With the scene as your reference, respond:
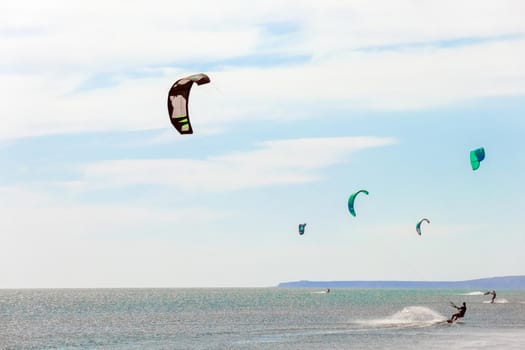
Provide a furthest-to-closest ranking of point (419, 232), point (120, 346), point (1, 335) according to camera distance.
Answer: point (1, 335)
point (120, 346)
point (419, 232)

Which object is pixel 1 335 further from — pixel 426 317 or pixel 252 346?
pixel 426 317

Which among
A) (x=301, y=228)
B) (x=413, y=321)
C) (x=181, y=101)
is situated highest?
(x=181, y=101)

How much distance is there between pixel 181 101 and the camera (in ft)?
72.2

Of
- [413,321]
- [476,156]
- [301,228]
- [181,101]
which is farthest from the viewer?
[413,321]

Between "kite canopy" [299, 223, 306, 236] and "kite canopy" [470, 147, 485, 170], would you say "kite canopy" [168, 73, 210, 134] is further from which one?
"kite canopy" [299, 223, 306, 236]

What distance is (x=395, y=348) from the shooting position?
40219mm

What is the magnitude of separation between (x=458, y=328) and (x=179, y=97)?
124ft

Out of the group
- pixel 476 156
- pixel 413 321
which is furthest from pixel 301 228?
pixel 413 321

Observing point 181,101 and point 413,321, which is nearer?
point 181,101

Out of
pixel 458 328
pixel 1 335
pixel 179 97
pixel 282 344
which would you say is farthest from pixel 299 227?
pixel 1 335

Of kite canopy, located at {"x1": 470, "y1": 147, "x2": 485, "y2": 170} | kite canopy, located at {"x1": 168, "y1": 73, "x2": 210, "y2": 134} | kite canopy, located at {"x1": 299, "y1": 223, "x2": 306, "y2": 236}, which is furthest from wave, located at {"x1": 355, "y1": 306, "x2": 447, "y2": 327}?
kite canopy, located at {"x1": 168, "y1": 73, "x2": 210, "y2": 134}

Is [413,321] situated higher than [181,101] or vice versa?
[181,101]

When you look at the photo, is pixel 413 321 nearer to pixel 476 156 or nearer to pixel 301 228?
pixel 301 228

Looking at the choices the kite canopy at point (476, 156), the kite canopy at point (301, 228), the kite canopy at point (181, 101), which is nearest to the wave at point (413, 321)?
the kite canopy at point (301, 228)
